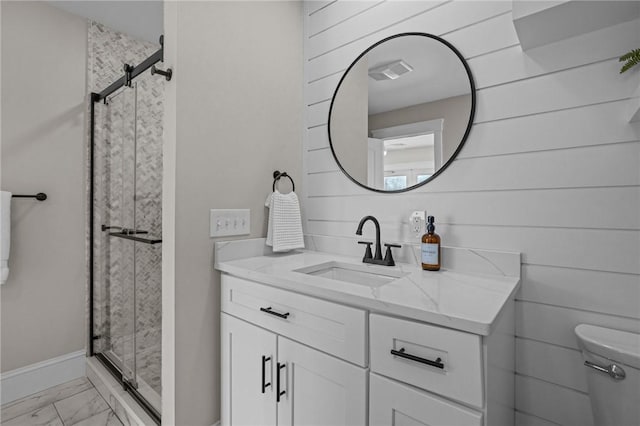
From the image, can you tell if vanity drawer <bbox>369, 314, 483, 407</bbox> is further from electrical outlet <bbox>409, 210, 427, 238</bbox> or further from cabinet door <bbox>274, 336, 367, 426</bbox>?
electrical outlet <bbox>409, 210, 427, 238</bbox>

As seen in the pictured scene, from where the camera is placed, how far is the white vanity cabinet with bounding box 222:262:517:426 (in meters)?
0.78

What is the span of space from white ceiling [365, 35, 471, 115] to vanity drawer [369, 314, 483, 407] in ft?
3.32

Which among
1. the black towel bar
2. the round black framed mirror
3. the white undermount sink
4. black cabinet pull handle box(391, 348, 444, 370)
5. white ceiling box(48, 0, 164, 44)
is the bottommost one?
black cabinet pull handle box(391, 348, 444, 370)

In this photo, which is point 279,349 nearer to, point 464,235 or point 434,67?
point 464,235

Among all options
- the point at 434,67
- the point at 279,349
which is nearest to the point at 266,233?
the point at 279,349

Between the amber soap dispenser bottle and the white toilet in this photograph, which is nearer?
the white toilet

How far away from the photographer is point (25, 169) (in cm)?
196

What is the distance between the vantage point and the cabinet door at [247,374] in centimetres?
122

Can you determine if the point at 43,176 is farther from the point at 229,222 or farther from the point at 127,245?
the point at 229,222

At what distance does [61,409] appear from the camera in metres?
1.82

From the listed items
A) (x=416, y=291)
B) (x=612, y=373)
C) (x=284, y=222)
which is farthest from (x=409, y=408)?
(x=284, y=222)

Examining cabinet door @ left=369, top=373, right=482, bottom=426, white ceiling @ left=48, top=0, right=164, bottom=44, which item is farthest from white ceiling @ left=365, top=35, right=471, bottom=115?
white ceiling @ left=48, top=0, right=164, bottom=44

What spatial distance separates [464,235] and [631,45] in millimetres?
803

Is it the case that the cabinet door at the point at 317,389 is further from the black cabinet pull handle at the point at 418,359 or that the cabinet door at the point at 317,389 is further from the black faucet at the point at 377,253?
the black faucet at the point at 377,253
